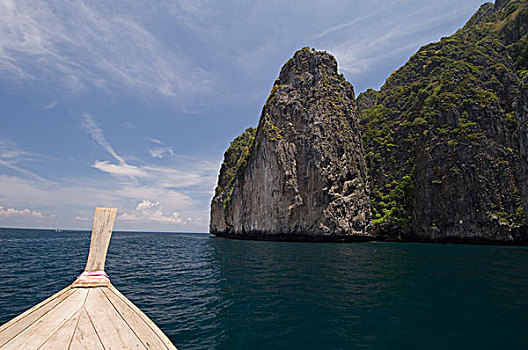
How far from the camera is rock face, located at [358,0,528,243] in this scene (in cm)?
4678

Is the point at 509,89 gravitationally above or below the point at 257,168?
above

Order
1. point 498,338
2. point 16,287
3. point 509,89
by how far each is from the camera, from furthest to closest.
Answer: point 509,89, point 16,287, point 498,338

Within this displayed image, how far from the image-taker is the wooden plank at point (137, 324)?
285cm

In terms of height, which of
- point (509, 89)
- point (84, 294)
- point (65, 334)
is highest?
point (509, 89)

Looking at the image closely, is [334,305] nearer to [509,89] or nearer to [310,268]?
[310,268]

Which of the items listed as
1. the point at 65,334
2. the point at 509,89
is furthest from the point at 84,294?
the point at 509,89

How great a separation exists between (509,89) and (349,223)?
4404cm

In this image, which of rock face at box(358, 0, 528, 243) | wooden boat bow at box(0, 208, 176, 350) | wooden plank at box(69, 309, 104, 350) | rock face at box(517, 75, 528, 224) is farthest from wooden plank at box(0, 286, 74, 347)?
rock face at box(358, 0, 528, 243)

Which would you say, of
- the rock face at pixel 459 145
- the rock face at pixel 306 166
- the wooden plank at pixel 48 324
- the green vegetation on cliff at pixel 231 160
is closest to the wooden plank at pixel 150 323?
the wooden plank at pixel 48 324

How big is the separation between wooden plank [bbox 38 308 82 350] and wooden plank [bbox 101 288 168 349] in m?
0.45

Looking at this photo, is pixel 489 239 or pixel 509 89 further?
pixel 509 89

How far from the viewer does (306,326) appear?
8875 millimetres

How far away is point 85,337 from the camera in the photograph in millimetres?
2646

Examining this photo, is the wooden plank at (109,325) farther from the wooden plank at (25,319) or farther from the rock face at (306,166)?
the rock face at (306,166)
